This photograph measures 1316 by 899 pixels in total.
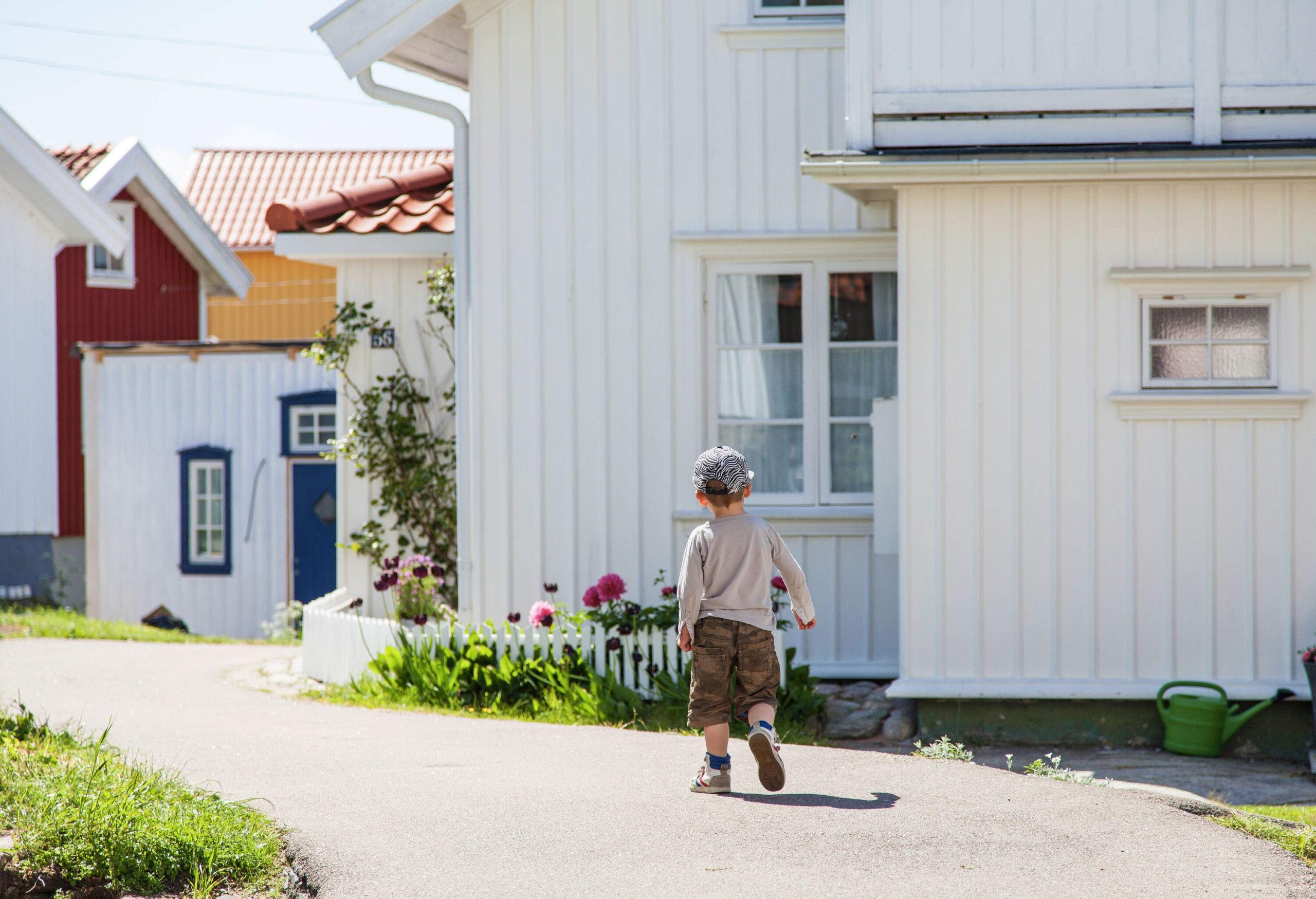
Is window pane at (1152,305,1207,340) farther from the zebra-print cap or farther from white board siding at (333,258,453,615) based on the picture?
white board siding at (333,258,453,615)

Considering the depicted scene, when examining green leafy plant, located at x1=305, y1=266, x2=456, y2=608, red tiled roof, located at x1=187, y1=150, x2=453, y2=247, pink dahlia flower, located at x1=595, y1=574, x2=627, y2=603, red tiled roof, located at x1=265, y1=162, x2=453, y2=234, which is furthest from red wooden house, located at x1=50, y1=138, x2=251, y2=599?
pink dahlia flower, located at x1=595, y1=574, x2=627, y2=603

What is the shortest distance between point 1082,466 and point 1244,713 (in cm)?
155

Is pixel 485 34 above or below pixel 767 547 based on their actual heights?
above

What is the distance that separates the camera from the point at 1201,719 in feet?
24.2

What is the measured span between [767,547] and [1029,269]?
9.05 feet

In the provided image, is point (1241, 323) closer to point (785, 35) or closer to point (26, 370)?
point (785, 35)

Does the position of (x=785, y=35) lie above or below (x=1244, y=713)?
above

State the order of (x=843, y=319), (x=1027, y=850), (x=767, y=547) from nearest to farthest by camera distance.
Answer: (x=1027, y=850)
(x=767, y=547)
(x=843, y=319)

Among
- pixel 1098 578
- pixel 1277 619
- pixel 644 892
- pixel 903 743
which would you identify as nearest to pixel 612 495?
pixel 903 743

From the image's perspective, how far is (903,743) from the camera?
7785 millimetres

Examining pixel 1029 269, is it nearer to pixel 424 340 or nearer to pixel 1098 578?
pixel 1098 578

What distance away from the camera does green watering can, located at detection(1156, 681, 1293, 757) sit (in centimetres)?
737

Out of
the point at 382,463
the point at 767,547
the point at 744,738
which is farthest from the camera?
the point at 382,463

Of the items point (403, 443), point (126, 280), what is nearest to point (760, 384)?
point (403, 443)
